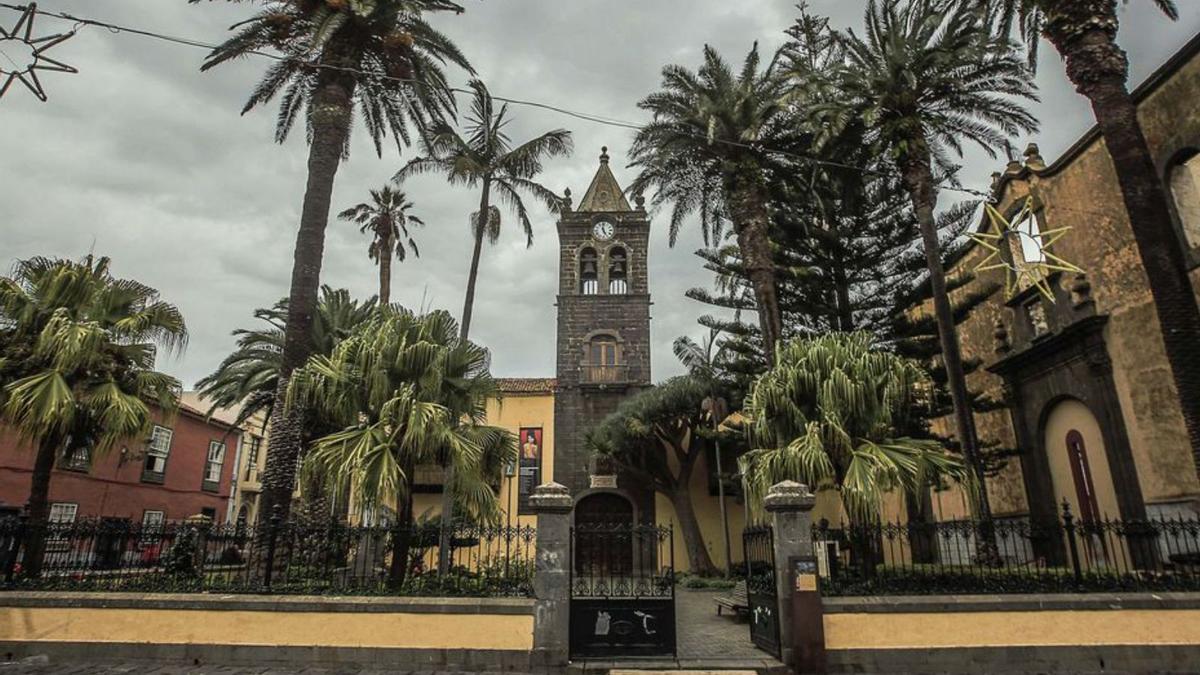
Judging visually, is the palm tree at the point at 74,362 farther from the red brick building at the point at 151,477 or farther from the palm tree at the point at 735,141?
the palm tree at the point at 735,141

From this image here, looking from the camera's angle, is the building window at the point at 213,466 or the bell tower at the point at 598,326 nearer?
the bell tower at the point at 598,326

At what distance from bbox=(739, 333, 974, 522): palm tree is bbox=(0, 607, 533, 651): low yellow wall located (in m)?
4.87

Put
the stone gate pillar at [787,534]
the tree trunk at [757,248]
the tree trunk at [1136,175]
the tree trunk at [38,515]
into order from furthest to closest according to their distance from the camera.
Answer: the tree trunk at [757,248] < the tree trunk at [1136,175] < the tree trunk at [38,515] < the stone gate pillar at [787,534]

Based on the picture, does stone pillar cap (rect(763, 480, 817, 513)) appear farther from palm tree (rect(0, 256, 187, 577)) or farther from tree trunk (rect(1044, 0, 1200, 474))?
palm tree (rect(0, 256, 187, 577))

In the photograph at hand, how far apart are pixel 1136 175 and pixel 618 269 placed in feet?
63.2

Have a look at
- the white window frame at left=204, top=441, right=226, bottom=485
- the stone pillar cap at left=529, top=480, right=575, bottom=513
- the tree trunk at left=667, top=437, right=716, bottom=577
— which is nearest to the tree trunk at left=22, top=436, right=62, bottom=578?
the stone pillar cap at left=529, top=480, right=575, bottom=513

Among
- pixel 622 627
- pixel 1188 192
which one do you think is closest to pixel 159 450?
pixel 622 627

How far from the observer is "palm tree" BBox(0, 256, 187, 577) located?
9.30 meters

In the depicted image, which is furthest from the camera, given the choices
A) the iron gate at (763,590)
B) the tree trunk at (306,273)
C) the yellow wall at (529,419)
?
the yellow wall at (529,419)

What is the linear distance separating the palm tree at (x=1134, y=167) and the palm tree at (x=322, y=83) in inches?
428

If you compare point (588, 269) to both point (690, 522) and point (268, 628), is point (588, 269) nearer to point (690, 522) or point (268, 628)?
point (690, 522)

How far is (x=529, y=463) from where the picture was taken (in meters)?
24.7

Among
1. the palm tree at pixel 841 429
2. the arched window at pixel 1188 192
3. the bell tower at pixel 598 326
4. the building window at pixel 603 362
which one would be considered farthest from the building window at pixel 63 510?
the arched window at pixel 1188 192

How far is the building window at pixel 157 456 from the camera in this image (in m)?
22.9
